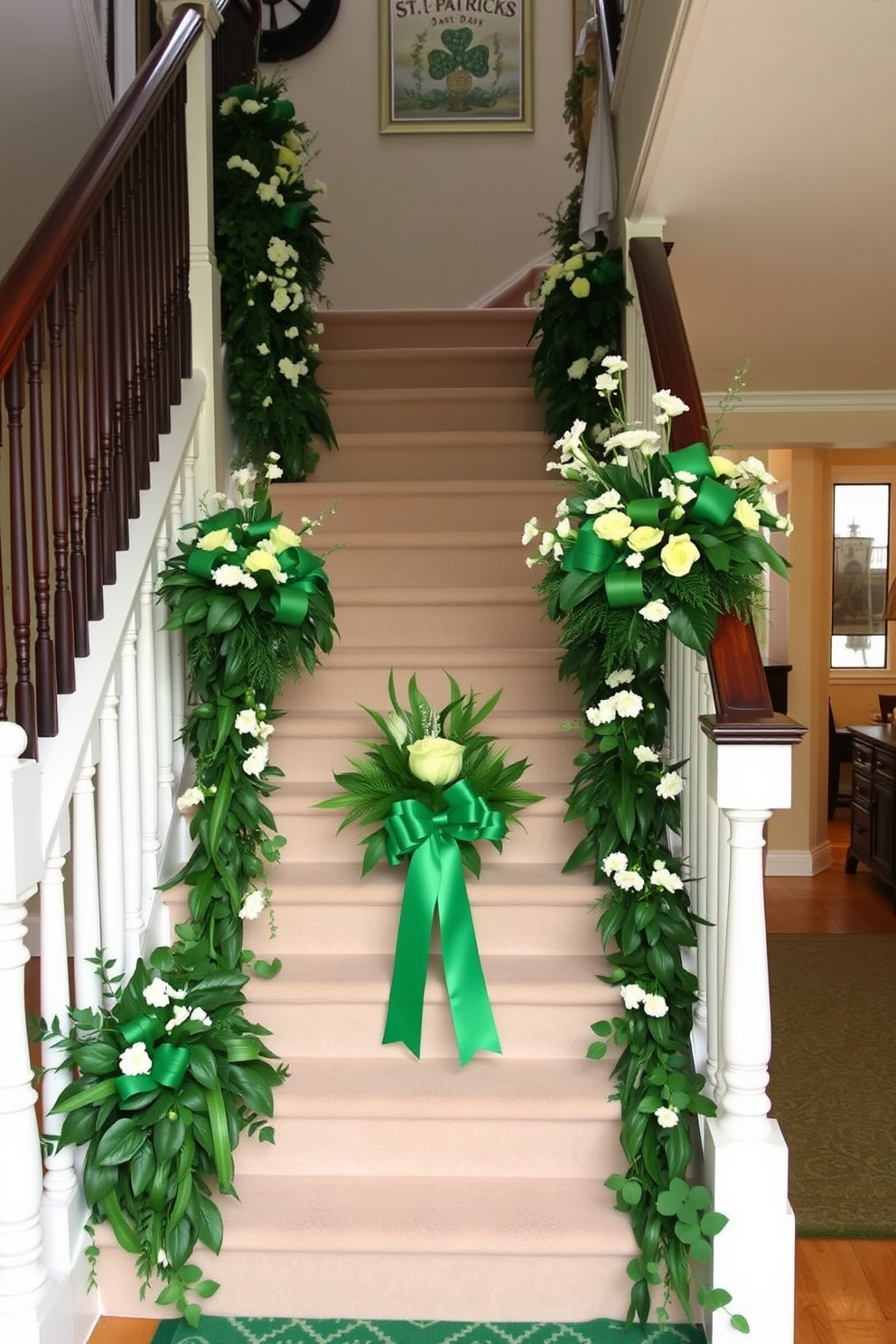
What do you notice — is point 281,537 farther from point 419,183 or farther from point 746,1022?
point 419,183

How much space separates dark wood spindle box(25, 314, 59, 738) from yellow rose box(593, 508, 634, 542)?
104 centimetres

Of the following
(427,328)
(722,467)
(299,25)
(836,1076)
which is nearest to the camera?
(722,467)

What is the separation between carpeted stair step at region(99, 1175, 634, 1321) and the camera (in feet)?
7.26

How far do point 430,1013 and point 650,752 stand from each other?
2.41 ft

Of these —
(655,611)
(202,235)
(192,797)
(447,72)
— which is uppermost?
(447,72)

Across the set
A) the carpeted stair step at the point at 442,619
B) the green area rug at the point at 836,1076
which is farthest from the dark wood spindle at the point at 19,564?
the green area rug at the point at 836,1076

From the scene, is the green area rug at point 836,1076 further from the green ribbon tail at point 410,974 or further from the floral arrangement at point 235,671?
the floral arrangement at point 235,671

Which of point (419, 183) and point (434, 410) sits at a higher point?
point (419, 183)

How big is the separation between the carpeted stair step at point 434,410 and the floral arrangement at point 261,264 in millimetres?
534

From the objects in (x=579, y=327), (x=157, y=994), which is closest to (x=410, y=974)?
(x=157, y=994)

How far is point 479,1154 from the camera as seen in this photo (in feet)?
7.82

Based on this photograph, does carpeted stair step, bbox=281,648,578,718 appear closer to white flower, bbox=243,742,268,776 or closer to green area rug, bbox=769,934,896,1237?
white flower, bbox=243,742,268,776

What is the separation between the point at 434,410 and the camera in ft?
14.4

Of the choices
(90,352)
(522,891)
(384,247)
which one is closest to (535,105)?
(384,247)
